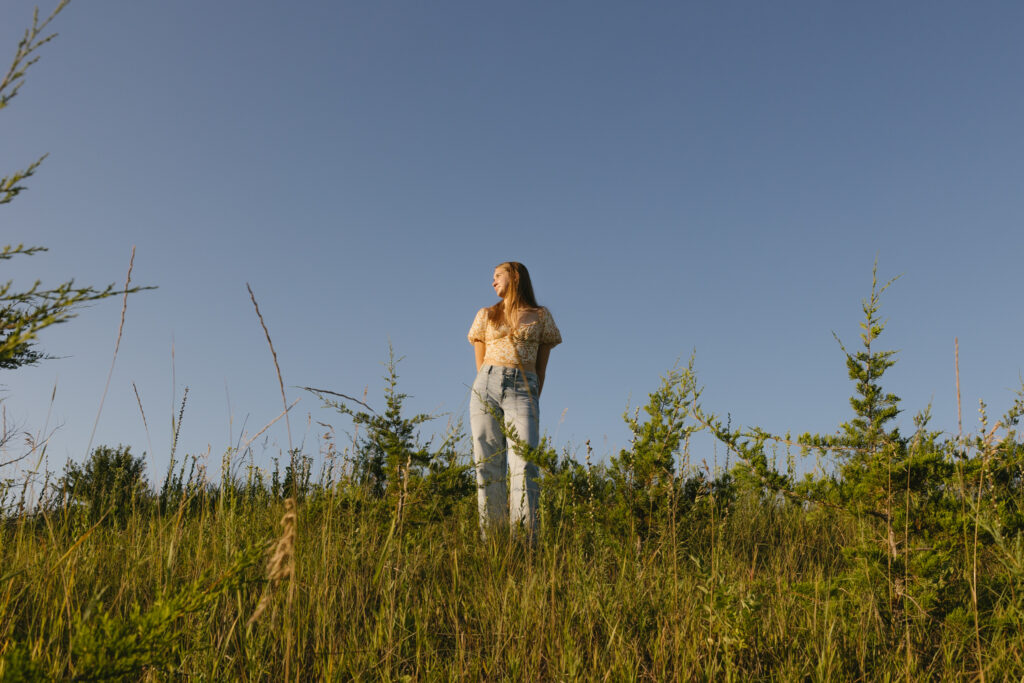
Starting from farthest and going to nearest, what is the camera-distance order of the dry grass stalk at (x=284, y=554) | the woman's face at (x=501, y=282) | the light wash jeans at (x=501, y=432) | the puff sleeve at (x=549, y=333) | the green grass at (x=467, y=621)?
the woman's face at (x=501, y=282) < the puff sleeve at (x=549, y=333) < the light wash jeans at (x=501, y=432) < the green grass at (x=467, y=621) < the dry grass stalk at (x=284, y=554)

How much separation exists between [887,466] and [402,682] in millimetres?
2576

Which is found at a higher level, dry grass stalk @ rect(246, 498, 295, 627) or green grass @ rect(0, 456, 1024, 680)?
dry grass stalk @ rect(246, 498, 295, 627)

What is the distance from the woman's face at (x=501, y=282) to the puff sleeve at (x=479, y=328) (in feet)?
0.76

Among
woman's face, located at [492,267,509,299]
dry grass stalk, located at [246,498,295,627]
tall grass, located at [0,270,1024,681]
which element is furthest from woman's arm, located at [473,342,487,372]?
dry grass stalk, located at [246,498,295,627]

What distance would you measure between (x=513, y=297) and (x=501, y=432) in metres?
1.33

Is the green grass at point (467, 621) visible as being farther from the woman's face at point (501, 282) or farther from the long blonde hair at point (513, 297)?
the woman's face at point (501, 282)

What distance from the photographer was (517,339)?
5699mm

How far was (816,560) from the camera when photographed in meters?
5.14

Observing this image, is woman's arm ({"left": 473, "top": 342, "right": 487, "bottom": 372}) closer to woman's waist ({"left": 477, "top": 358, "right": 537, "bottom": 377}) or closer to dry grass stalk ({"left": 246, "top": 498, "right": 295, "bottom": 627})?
woman's waist ({"left": 477, "top": 358, "right": 537, "bottom": 377})

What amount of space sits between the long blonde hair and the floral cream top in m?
0.09


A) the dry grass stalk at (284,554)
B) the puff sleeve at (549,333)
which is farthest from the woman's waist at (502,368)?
the dry grass stalk at (284,554)

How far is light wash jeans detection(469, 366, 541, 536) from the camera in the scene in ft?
17.3

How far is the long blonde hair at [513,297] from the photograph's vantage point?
19.6ft

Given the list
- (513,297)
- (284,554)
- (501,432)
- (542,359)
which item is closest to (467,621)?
(284,554)
